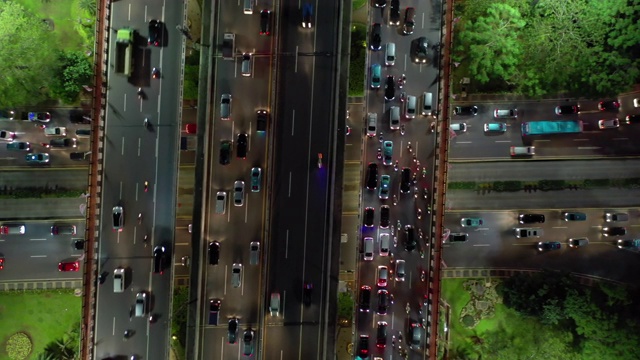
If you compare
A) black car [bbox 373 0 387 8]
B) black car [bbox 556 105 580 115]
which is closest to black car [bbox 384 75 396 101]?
black car [bbox 373 0 387 8]

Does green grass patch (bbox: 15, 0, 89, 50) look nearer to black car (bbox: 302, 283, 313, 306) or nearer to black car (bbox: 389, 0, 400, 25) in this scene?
black car (bbox: 389, 0, 400, 25)

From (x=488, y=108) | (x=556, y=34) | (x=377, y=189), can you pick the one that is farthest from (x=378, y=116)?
(x=556, y=34)

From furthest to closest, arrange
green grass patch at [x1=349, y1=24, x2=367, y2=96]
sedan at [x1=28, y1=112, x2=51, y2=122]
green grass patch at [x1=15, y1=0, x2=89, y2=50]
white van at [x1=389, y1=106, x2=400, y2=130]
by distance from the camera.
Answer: green grass patch at [x1=15, y1=0, x2=89, y2=50]
sedan at [x1=28, y1=112, x2=51, y2=122]
green grass patch at [x1=349, y1=24, x2=367, y2=96]
white van at [x1=389, y1=106, x2=400, y2=130]

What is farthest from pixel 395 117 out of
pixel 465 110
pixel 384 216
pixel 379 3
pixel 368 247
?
pixel 368 247

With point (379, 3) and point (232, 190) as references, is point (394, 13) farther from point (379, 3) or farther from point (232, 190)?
point (232, 190)

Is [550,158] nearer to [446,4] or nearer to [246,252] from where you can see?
[446,4]

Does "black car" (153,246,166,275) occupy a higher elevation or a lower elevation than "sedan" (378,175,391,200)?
lower
